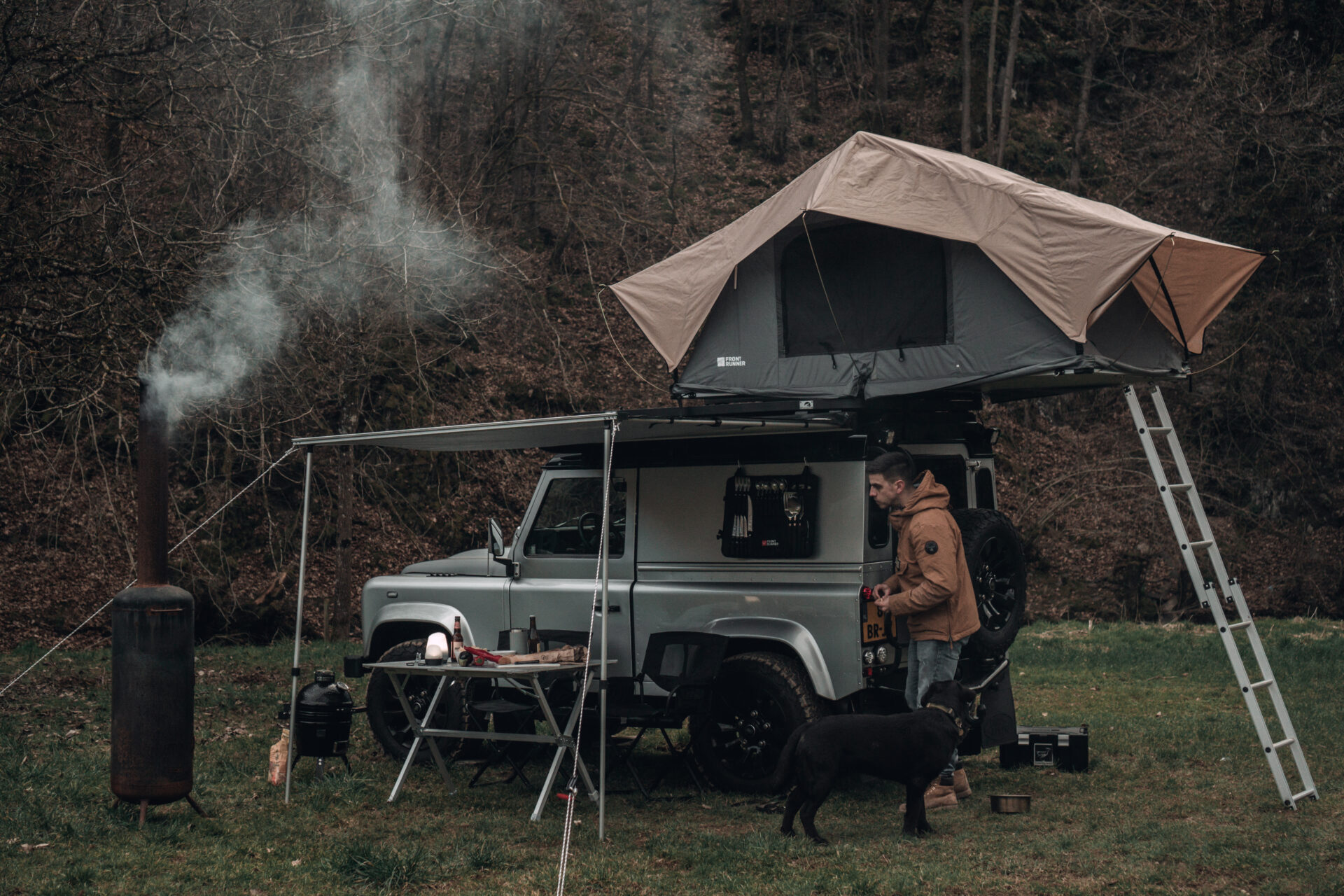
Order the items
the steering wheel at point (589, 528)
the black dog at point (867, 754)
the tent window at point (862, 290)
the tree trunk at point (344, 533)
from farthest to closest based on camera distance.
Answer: the tree trunk at point (344, 533) → the tent window at point (862, 290) → the steering wheel at point (589, 528) → the black dog at point (867, 754)

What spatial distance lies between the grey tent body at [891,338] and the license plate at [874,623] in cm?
153

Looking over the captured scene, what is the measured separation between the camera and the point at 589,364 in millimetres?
18688

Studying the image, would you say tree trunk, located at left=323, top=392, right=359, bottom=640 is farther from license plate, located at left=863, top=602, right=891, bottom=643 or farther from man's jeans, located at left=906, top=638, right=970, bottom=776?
man's jeans, located at left=906, top=638, right=970, bottom=776

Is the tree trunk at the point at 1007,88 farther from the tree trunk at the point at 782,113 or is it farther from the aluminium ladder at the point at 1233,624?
the aluminium ladder at the point at 1233,624

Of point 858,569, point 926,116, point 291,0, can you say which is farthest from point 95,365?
point 926,116

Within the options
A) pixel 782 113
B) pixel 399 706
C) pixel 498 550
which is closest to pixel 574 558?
pixel 498 550

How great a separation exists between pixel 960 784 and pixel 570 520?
294 centimetres

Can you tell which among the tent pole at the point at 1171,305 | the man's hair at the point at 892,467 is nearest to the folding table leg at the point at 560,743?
the man's hair at the point at 892,467

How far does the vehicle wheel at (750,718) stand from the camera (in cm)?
660

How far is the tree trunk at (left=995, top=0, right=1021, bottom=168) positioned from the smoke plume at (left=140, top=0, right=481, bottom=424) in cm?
1182

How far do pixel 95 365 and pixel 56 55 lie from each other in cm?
241

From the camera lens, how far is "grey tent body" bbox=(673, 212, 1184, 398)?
7.35 meters

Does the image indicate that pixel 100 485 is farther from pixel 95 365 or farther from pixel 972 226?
pixel 972 226

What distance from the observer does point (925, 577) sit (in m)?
6.27
